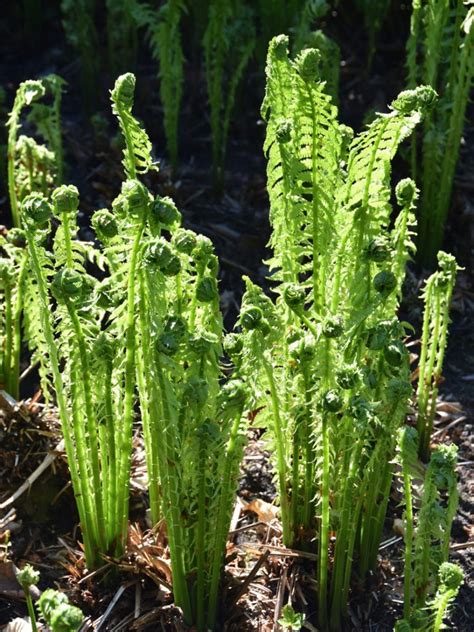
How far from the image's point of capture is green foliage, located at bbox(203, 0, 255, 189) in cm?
378

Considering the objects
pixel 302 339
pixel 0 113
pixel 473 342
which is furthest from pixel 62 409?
pixel 0 113

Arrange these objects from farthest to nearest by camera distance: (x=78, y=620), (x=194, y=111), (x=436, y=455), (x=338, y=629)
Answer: (x=194, y=111) < (x=338, y=629) < (x=436, y=455) < (x=78, y=620)

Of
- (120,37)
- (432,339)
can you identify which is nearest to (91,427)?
(432,339)

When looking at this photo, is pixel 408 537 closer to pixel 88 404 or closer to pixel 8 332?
pixel 88 404

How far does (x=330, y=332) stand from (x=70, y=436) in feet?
2.20

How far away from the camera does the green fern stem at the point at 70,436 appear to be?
2139mm

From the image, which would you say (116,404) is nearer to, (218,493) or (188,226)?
(218,493)

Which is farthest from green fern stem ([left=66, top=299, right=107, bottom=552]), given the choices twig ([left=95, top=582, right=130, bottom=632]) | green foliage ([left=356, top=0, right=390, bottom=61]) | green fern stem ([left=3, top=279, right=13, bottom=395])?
green foliage ([left=356, top=0, right=390, bottom=61])

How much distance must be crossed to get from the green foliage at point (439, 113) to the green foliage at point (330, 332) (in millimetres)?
1095

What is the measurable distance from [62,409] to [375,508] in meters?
0.79

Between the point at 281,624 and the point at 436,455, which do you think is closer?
the point at 436,455

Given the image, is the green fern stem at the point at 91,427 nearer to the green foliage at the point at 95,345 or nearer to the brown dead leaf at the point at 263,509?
the green foliage at the point at 95,345

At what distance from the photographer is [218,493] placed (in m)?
2.18

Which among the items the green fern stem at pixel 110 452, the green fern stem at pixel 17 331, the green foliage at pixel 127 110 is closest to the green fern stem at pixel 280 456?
the green fern stem at pixel 110 452
